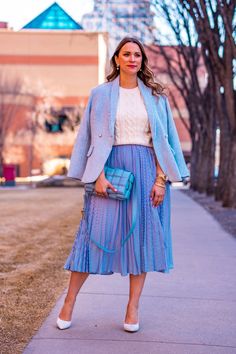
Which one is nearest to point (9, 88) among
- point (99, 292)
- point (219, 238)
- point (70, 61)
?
point (70, 61)

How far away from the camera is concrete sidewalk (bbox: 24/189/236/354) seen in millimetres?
4344

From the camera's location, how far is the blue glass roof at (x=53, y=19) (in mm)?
26594

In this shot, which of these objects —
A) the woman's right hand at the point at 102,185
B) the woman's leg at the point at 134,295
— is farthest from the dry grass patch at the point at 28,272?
the woman's right hand at the point at 102,185

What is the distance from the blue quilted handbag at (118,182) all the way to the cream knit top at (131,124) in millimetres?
207

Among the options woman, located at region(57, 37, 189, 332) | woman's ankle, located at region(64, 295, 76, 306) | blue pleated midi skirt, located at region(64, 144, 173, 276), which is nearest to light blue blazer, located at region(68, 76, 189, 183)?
woman, located at region(57, 37, 189, 332)

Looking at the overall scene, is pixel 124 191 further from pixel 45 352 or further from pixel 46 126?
pixel 46 126

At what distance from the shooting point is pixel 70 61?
69.4 meters

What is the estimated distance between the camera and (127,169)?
455 centimetres

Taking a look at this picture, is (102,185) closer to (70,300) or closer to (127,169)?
(127,169)

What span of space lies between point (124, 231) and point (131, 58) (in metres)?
1.13

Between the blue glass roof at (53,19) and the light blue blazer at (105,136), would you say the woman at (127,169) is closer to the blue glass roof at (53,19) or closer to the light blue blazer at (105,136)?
the light blue blazer at (105,136)

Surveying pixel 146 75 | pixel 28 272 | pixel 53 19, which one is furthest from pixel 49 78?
pixel 146 75

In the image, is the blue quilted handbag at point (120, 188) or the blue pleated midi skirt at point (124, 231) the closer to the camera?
the blue quilted handbag at point (120, 188)

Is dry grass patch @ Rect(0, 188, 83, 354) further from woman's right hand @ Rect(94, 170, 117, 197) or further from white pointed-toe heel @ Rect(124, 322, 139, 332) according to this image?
woman's right hand @ Rect(94, 170, 117, 197)
